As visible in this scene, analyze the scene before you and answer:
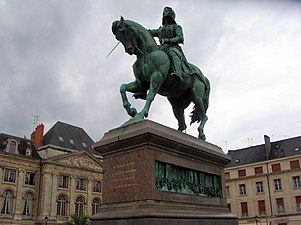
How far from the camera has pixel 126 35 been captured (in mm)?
7453

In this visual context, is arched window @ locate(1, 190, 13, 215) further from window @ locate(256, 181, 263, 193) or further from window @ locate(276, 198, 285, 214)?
window @ locate(276, 198, 285, 214)

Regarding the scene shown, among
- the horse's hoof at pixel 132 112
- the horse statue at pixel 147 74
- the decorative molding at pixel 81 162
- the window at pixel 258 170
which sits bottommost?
the horse's hoof at pixel 132 112

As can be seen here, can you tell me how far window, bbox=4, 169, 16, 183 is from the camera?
1694 inches

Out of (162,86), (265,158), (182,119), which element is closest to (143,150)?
(162,86)

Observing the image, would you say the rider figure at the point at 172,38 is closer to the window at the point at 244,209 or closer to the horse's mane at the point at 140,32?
the horse's mane at the point at 140,32

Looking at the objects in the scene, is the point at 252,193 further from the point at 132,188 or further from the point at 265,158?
the point at 132,188

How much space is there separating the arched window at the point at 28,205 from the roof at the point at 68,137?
8.89 metres

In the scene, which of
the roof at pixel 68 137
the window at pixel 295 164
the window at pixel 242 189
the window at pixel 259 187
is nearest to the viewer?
the window at pixel 295 164

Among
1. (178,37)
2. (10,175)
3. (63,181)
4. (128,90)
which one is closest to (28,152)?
(10,175)

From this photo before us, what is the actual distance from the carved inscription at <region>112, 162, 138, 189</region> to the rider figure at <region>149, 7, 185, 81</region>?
2410mm

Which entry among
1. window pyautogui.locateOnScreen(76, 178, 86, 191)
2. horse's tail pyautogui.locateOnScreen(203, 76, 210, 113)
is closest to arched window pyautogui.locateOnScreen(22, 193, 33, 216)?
window pyautogui.locateOnScreen(76, 178, 86, 191)

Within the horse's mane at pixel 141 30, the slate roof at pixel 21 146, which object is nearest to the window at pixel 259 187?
the slate roof at pixel 21 146

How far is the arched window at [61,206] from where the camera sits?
47.4 m

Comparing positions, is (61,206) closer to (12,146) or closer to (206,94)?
(12,146)
